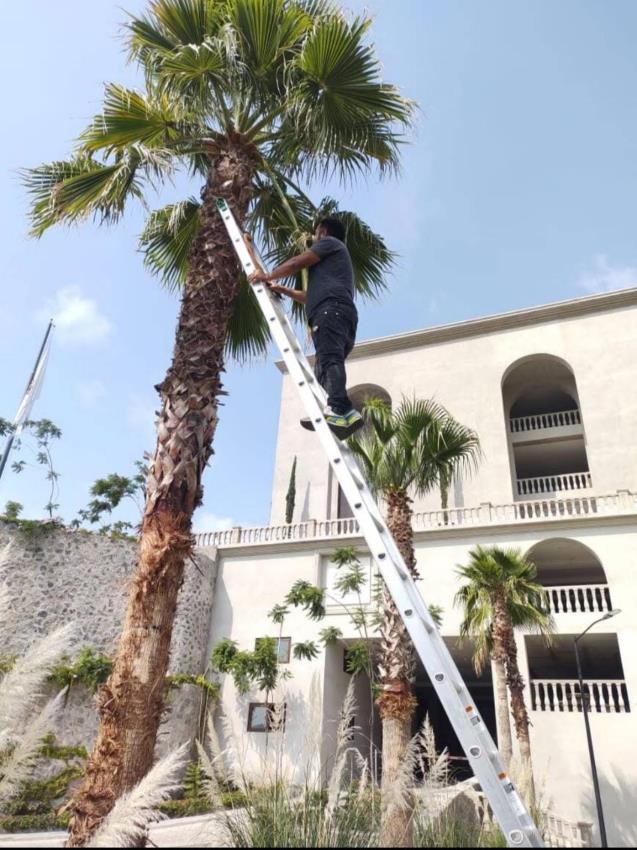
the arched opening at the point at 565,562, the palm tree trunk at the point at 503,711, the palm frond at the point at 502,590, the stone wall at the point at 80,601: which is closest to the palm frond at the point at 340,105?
the palm frond at the point at 502,590

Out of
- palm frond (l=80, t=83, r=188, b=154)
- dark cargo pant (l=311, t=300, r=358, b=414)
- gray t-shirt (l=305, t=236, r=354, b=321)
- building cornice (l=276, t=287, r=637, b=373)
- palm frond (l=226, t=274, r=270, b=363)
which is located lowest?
dark cargo pant (l=311, t=300, r=358, b=414)

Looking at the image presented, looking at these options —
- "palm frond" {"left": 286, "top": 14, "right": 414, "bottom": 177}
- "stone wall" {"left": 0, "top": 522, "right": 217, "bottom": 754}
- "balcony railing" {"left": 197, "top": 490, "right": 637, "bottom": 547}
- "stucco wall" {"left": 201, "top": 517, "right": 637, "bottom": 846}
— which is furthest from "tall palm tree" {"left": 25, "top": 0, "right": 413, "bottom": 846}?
"balcony railing" {"left": 197, "top": 490, "right": 637, "bottom": 547}

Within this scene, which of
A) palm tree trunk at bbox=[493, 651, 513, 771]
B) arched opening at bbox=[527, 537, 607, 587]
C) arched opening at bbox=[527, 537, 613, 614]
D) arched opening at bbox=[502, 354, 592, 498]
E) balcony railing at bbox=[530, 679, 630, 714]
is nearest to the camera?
palm tree trunk at bbox=[493, 651, 513, 771]

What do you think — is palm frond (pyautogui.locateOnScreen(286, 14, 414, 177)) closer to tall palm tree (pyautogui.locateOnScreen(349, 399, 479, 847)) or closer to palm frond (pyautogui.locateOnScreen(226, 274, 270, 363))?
palm frond (pyautogui.locateOnScreen(226, 274, 270, 363))

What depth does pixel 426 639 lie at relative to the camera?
2.37m

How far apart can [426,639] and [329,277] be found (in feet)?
9.01

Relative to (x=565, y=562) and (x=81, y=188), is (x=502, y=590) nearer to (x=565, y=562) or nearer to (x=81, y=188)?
(x=565, y=562)

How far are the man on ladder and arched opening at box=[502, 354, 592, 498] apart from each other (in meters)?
19.8

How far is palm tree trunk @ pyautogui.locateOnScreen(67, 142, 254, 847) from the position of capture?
3344mm

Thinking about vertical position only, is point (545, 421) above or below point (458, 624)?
above

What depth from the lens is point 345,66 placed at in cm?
611

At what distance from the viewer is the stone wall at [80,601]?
47.8 ft

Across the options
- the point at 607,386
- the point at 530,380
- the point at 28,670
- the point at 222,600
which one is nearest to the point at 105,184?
the point at 28,670

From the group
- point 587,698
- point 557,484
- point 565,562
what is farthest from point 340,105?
point 557,484
